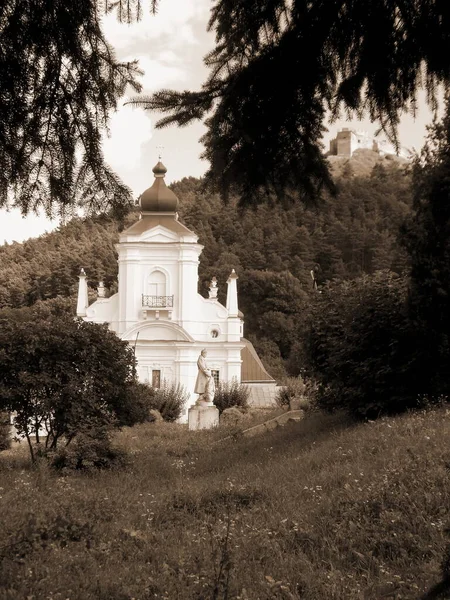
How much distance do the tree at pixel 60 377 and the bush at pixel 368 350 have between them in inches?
179

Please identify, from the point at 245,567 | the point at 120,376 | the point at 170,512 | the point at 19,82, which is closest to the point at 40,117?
the point at 19,82

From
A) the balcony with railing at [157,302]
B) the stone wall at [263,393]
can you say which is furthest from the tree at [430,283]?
the balcony with railing at [157,302]

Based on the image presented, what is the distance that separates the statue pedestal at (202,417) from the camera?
1124 inches

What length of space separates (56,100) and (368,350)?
41.5ft

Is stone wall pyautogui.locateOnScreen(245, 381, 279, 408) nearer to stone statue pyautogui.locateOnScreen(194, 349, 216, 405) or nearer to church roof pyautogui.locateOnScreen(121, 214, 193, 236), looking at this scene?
church roof pyautogui.locateOnScreen(121, 214, 193, 236)

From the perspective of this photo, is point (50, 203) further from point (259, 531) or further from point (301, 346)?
point (301, 346)

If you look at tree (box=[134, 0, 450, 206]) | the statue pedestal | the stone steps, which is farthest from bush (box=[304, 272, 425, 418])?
tree (box=[134, 0, 450, 206])

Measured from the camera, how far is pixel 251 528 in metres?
7.93

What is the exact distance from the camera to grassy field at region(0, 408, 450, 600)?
628 centimetres

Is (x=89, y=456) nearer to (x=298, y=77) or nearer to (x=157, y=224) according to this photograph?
(x=298, y=77)

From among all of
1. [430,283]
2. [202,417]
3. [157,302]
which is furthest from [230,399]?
[430,283]

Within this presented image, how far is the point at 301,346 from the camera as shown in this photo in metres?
19.9

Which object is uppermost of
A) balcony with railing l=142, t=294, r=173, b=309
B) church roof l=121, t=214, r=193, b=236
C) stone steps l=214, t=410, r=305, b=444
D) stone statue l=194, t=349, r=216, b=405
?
church roof l=121, t=214, r=193, b=236

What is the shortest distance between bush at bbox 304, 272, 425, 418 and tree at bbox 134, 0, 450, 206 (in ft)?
36.1
